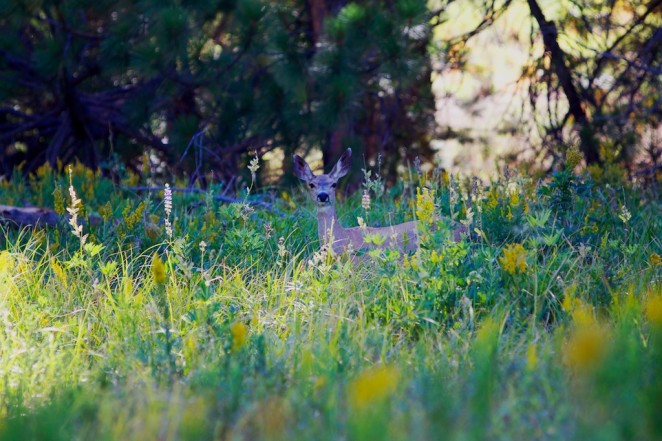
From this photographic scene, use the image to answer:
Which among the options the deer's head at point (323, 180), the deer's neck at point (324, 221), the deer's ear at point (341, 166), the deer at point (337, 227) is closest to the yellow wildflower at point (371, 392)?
the deer at point (337, 227)

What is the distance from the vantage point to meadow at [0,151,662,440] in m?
2.81

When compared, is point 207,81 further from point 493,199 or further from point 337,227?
point 493,199

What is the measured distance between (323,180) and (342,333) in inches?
90.0

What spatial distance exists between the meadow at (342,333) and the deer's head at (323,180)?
255 mm

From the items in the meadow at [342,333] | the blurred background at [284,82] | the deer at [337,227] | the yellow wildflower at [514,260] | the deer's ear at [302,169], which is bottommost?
the meadow at [342,333]

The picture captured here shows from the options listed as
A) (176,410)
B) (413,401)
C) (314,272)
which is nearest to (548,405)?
(413,401)

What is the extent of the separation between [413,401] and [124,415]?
887 millimetres

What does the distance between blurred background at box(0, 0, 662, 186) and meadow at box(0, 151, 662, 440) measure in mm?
2180

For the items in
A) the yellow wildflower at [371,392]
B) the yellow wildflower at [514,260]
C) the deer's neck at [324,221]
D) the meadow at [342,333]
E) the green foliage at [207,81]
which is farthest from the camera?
the green foliage at [207,81]

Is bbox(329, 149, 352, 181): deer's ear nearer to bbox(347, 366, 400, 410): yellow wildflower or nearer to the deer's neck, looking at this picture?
the deer's neck

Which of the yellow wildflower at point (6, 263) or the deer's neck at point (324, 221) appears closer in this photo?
the yellow wildflower at point (6, 263)

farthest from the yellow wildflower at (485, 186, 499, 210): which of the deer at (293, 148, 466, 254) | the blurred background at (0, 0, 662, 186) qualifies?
the blurred background at (0, 0, 662, 186)

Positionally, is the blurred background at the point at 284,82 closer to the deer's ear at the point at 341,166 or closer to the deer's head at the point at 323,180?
the deer's head at the point at 323,180

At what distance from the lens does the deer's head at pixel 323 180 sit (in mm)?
5715
